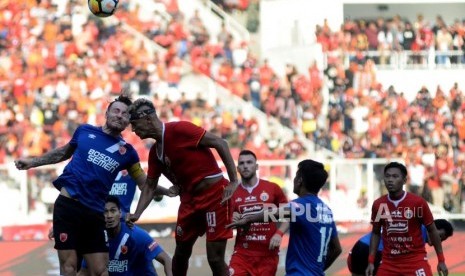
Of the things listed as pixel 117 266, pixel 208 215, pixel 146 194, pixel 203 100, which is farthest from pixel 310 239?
pixel 203 100

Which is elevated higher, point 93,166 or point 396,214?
point 93,166

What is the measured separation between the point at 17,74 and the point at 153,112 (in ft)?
41.8

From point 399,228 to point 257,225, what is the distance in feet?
5.15

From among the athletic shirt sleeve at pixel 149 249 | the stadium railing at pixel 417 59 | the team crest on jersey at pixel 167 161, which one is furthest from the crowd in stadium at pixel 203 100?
the team crest on jersey at pixel 167 161

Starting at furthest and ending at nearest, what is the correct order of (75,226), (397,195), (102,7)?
(102,7) → (397,195) → (75,226)

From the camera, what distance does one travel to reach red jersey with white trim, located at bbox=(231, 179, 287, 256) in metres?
11.4

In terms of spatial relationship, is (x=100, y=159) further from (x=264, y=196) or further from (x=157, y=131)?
(x=264, y=196)

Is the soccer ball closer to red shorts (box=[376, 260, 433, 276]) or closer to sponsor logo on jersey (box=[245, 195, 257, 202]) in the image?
sponsor logo on jersey (box=[245, 195, 257, 202])

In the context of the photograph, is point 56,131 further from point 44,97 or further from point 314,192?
point 314,192

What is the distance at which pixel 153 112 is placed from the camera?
9.38 m

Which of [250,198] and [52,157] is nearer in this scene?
[52,157]

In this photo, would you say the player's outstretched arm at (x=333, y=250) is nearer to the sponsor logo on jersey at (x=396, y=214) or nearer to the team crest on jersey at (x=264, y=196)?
the sponsor logo on jersey at (x=396, y=214)

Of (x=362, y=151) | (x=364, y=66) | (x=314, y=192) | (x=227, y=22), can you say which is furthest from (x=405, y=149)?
(x=314, y=192)

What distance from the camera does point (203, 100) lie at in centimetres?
2255
